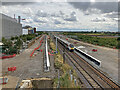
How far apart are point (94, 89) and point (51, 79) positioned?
203 inches

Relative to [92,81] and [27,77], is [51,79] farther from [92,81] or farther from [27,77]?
[92,81]

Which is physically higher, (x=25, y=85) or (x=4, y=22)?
(x=4, y=22)

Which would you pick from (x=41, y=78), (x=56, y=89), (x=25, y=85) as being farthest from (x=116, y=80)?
(x=25, y=85)

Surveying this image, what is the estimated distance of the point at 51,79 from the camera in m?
12.9

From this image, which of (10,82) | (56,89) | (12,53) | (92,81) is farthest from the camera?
(12,53)

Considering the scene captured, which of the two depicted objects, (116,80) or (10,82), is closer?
(10,82)

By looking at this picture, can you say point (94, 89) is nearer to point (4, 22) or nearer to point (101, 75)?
point (101, 75)

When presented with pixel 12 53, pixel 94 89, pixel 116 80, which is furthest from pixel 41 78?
pixel 12 53

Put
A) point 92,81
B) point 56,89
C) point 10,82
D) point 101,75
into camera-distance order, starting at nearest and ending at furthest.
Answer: point 56,89
point 10,82
point 92,81
point 101,75

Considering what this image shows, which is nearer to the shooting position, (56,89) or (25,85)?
(56,89)

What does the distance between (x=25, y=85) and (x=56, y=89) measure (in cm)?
351

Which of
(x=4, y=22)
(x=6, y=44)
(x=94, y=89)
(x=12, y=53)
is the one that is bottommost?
(x=94, y=89)

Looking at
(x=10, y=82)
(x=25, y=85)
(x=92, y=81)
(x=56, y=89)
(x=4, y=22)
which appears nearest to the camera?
(x=56, y=89)

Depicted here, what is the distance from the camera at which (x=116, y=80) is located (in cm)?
1386
